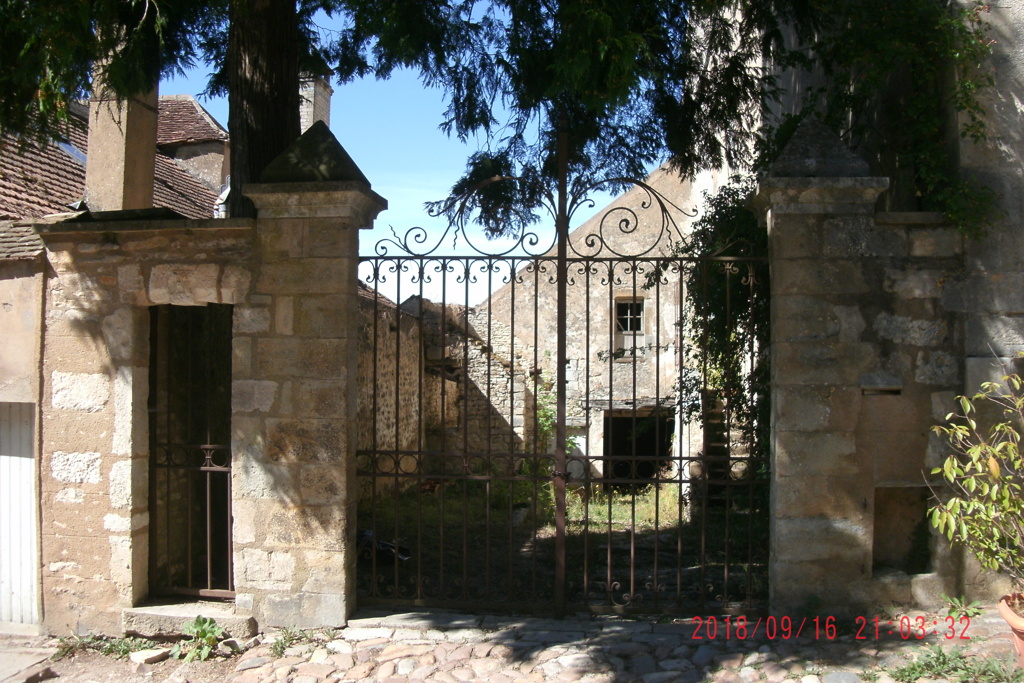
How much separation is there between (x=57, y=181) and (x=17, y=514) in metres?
4.55

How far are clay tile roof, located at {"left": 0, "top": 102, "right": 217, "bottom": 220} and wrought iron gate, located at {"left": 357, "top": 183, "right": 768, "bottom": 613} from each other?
272 cm

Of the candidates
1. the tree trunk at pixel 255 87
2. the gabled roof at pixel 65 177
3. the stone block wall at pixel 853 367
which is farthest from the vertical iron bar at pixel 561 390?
the gabled roof at pixel 65 177

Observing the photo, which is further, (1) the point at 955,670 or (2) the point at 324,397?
(2) the point at 324,397

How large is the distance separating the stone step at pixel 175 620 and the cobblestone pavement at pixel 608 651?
6.6 inches

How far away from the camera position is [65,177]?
844 cm

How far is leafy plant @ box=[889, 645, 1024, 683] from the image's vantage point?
364 centimetres

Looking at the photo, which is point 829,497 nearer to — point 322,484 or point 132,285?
point 322,484

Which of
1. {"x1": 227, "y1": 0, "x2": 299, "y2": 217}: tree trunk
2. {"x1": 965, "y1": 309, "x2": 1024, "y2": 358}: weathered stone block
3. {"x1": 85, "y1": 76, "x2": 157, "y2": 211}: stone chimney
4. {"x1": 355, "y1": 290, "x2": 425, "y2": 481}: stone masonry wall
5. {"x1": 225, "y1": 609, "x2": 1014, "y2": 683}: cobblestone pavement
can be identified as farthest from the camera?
{"x1": 355, "y1": 290, "x2": 425, "y2": 481}: stone masonry wall

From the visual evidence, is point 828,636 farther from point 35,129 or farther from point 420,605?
point 35,129

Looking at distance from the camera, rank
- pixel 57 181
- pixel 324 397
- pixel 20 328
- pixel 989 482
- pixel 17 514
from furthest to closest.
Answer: pixel 57 181
pixel 17 514
pixel 20 328
pixel 324 397
pixel 989 482

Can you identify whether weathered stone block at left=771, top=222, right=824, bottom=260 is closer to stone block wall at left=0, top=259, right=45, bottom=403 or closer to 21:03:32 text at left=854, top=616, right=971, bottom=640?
21:03:32 text at left=854, top=616, right=971, bottom=640

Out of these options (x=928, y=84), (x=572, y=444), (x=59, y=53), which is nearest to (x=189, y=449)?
(x=59, y=53)

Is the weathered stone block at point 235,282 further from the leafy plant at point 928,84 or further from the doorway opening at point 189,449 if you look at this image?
the leafy plant at point 928,84

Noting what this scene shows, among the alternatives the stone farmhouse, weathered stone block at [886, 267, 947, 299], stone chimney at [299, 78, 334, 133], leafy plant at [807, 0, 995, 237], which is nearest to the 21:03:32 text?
the stone farmhouse
